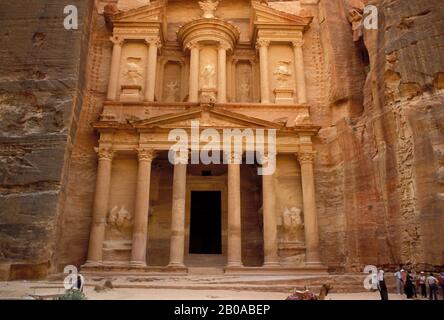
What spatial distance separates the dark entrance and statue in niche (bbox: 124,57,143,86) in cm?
609

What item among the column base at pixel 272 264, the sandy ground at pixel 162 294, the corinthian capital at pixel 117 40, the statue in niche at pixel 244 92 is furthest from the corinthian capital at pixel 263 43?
the sandy ground at pixel 162 294

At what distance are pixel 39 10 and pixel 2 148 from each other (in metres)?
6.43

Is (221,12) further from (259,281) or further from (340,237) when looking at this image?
(259,281)

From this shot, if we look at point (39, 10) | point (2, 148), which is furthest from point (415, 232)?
point (39, 10)

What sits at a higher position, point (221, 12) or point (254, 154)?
point (221, 12)

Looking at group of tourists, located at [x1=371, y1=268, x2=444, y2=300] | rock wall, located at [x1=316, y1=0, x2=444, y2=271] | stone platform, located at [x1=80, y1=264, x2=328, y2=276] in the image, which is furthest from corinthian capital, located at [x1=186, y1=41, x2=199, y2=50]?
group of tourists, located at [x1=371, y1=268, x2=444, y2=300]

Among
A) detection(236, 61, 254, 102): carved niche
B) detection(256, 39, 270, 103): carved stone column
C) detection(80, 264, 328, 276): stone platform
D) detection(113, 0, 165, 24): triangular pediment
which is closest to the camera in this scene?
detection(80, 264, 328, 276): stone platform

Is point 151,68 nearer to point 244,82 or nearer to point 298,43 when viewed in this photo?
point 244,82

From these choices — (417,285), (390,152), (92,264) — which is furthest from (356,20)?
(92,264)

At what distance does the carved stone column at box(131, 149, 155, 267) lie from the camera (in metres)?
16.1

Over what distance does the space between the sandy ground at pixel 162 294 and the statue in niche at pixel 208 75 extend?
11090 millimetres

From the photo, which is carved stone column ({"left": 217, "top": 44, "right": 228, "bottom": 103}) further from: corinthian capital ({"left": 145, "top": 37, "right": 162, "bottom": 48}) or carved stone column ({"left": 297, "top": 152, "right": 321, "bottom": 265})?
carved stone column ({"left": 297, "top": 152, "right": 321, "bottom": 265})

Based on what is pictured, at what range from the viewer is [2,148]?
600 inches

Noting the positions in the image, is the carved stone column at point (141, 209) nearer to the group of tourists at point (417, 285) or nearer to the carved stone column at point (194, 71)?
the carved stone column at point (194, 71)
